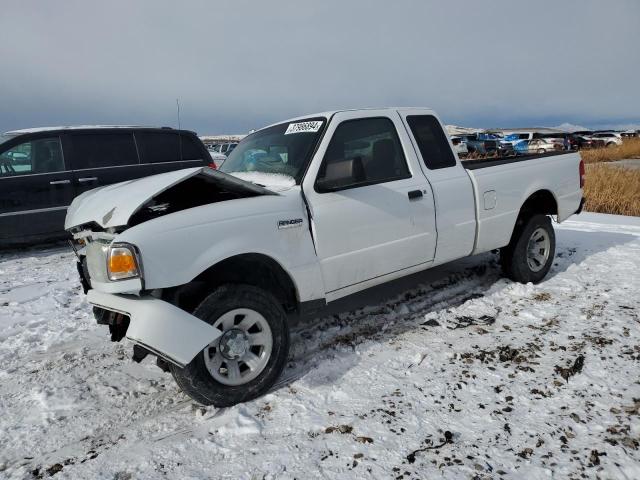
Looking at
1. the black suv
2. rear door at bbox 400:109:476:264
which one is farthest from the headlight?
the black suv

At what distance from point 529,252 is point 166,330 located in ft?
13.3

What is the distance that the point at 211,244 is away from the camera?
8.77 feet

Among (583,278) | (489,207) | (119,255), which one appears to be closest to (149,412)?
(119,255)

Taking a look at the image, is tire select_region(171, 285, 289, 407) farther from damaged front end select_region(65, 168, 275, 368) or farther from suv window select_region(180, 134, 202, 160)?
suv window select_region(180, 134, 202, 160)

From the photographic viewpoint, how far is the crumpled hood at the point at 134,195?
8.53 feet

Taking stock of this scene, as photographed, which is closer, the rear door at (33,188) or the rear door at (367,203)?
the rear door at (367,203)

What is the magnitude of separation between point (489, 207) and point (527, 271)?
0.98m

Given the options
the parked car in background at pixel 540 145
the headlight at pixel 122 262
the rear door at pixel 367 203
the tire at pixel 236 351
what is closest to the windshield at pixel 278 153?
the rear door at pixel 367 203

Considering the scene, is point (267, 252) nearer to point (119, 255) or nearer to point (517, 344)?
point (119, 255)

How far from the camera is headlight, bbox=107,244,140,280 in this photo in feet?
8.02

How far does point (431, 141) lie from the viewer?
13.5ft

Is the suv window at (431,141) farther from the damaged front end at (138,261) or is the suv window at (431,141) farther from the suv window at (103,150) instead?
the suv window at (103,150)

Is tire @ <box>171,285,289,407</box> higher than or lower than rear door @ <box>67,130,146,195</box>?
lower

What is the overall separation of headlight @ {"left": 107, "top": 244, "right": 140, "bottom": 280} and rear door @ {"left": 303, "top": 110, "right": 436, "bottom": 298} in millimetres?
1229
